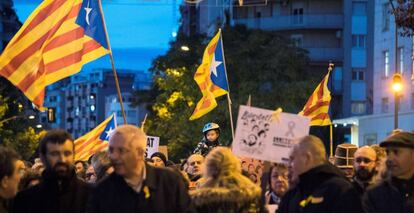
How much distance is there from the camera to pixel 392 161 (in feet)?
25.5

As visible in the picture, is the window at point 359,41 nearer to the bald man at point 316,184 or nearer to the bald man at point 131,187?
the bald man at point 316,184

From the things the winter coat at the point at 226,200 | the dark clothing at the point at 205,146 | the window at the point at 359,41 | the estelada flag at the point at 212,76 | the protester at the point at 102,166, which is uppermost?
the window at the point at 359,41

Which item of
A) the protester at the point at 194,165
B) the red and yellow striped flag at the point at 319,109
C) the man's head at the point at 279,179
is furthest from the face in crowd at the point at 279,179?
the red and yellow striped flag at the point at 319,109

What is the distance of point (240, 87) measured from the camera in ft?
→ 160

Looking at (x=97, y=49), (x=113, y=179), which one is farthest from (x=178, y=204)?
(x=97, y=49)

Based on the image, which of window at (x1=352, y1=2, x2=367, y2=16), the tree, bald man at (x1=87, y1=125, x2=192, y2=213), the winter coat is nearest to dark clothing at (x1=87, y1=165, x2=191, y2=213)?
bald man at (x1=87, y1=125, x2=192, y2=213)

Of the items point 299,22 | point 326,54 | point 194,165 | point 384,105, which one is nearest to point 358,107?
point 326,54

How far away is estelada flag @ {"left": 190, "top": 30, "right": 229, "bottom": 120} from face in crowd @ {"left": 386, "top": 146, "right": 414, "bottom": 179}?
978cm

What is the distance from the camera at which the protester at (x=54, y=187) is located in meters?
7.44

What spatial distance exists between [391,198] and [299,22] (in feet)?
211

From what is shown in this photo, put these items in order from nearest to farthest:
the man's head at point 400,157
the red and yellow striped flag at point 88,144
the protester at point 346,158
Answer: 1. the man's head at point 400,157
2. the protester at point 346,158
3. the red and yellow striped flag at point 88,144

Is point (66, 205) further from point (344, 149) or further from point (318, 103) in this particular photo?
point (318, 103)

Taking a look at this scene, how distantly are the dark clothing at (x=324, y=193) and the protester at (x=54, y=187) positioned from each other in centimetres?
180

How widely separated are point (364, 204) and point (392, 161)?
44cm
